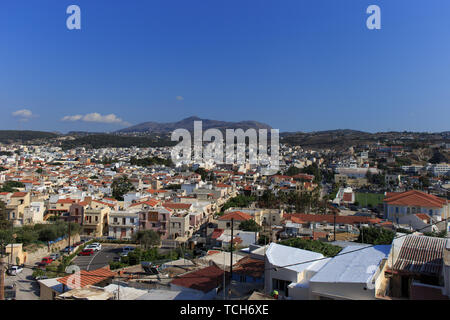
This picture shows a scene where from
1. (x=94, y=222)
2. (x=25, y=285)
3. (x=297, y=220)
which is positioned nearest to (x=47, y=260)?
(x=25, y=285)

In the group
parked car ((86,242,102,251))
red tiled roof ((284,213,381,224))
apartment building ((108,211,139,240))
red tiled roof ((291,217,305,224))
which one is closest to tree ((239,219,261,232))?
red tiled roof ((291,217,305,224))

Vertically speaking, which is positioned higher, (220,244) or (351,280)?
(351,280)

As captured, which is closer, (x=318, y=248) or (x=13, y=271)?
(x=318, y=248)

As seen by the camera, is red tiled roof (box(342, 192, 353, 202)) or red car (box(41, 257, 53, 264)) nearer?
red car (box(41, 257, 53, 264))

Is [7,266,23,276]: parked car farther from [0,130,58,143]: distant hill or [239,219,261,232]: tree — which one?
[0,130,58,143]: distant hill

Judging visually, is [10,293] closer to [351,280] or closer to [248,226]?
[351,280]

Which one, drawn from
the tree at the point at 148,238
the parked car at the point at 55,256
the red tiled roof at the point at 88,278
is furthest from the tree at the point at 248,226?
the red tiled roof at the point at 88,278
